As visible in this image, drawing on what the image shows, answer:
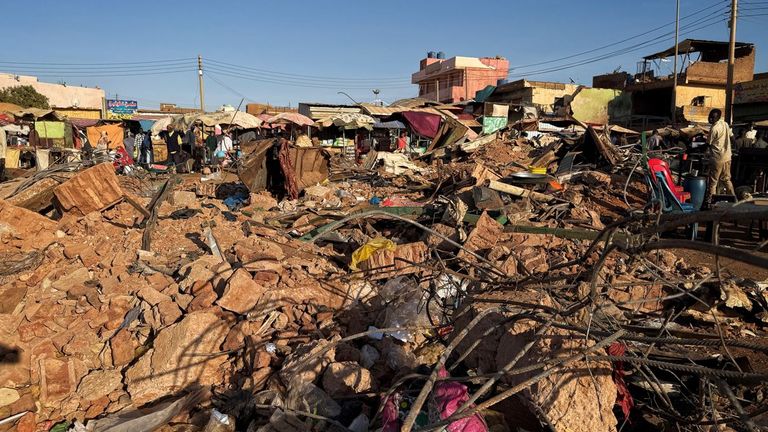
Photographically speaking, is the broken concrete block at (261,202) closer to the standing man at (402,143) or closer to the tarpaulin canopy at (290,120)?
the tarpaulin canopy at (290,120)

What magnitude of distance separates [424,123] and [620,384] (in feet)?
58.2

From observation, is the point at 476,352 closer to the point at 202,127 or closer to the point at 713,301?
the point at 713,301

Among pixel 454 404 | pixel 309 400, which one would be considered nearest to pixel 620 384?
pixel 454 404

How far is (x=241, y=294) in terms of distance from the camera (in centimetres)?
466

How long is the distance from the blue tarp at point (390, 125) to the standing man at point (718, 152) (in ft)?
44.0

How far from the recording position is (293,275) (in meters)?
5.41

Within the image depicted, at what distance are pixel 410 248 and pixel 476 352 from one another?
3153 mm

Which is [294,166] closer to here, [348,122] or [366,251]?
[366,251]

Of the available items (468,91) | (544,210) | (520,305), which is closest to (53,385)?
(520,305)

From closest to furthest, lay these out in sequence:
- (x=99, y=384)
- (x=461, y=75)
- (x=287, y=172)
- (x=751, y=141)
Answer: (x=99, y=384)
(x=287, y=172)
(x=751, y=141)
(x=461, y=75)

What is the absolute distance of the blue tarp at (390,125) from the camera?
19.8m

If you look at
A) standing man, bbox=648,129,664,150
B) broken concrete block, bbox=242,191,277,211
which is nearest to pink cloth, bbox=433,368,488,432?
broken concrete block, bbox=242,191,277,211

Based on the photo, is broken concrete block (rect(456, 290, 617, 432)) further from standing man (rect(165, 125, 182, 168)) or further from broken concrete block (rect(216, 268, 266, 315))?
standing man (rect(165, 125, 182, 168))

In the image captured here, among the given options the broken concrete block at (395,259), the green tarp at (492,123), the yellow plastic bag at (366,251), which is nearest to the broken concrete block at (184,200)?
the yellow plastic bag at (366,251)
